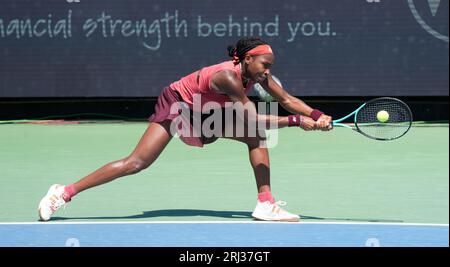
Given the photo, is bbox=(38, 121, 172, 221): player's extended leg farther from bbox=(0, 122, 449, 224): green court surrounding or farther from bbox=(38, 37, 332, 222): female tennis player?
bbox=(0, 122, 449, 224): green court surrounding

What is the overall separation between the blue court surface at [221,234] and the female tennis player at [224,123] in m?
0.17

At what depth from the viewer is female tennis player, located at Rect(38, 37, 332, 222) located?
6.98m

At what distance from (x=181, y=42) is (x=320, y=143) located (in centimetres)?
397

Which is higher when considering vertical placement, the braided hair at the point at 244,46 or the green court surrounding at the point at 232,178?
the braided hair at the point at 244,46

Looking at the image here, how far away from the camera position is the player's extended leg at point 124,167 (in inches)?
278

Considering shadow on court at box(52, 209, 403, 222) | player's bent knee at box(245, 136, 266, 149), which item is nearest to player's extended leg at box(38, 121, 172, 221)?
shadow on court at box(52, 209, 403, 222)

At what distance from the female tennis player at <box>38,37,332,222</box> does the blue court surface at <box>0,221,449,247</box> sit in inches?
6.7

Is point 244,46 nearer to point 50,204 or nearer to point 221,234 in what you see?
point 221,234

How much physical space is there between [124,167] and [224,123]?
738 mm

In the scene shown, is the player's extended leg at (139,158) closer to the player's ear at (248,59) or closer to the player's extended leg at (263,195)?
the player's extended leg at (263,195)

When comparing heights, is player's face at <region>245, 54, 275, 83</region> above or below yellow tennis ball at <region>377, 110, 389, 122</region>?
above

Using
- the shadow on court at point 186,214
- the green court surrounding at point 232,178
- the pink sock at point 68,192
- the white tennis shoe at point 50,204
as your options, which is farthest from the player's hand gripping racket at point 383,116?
the white tennis shoe at point 50,204

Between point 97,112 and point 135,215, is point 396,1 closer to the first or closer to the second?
point 97,112

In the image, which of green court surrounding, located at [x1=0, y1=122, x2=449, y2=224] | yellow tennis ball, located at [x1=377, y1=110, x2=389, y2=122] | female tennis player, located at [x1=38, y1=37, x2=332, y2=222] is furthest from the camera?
yellow tennis ball, located at [x1=377, y1=110, x2=389, y2=122]
